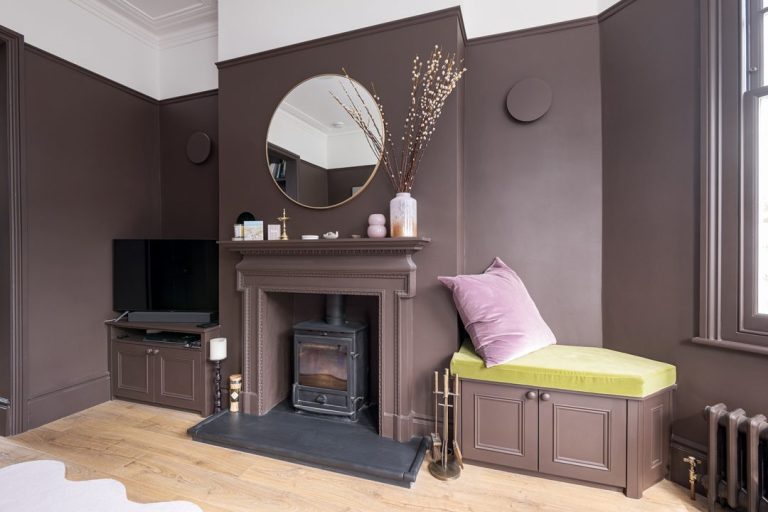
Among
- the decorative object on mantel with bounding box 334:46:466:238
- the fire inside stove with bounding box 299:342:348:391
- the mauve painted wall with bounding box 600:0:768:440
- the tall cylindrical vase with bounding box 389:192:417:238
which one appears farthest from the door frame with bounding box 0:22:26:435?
the mauve painted wall with bounding box 600:0:768:440

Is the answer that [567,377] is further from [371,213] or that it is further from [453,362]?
[371,213]

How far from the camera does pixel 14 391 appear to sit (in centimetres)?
247

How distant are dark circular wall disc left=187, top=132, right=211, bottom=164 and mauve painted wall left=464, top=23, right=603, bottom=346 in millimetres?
2212

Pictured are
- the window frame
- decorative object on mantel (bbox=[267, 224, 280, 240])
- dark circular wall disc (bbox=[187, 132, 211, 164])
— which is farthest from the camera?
dark circular wall disc (bbox=[187, 132, 211, 164])

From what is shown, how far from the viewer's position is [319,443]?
220cm

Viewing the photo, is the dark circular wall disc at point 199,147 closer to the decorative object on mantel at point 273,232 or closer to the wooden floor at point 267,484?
the decorative object on mantel at point 273,232

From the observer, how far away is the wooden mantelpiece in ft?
7.46

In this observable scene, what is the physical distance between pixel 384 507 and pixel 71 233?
9.63ft

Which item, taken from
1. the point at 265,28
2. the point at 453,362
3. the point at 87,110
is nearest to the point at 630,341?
the point at 453,362

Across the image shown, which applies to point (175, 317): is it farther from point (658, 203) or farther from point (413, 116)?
point (658, 203)

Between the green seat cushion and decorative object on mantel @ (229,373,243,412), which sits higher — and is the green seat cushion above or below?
above

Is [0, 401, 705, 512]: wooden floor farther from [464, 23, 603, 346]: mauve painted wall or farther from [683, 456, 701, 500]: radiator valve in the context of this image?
[464, 23, 603, 346]: mauve painted wall

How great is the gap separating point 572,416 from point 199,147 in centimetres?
339

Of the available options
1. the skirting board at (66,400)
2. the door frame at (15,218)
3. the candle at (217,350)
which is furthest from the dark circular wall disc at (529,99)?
the skirting board at (66,400)
